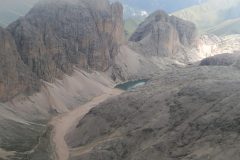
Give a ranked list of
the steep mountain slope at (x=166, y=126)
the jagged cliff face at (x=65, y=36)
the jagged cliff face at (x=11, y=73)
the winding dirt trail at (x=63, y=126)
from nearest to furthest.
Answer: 1. the steep mountain slope at (x=166, y=126)
2. the winding dirt trail at (x=63, y=126)
3. the jagged cliff face at (x=11, y=73)
4. the jagged cliff face at (x=65, y=36)

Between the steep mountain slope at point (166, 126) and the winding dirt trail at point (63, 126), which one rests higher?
the steep mountain slope at point (166, 126)

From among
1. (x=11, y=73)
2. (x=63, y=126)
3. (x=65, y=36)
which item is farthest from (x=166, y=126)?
(x=65, y=36)

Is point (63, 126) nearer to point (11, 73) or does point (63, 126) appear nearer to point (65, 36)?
point (11, 73)

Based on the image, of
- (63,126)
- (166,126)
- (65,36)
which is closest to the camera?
(166,126)

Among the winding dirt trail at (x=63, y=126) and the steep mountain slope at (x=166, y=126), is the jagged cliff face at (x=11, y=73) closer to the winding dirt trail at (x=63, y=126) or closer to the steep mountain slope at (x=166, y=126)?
the winding dirt trail at (x=63, y=126)

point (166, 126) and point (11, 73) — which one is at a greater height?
point (11, 73)

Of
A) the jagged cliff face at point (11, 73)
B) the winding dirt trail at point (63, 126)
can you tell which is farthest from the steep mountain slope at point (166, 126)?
the jagged cliff face at point (11, 73)
